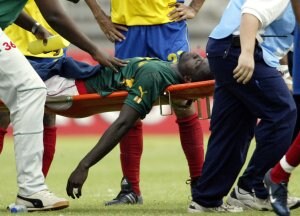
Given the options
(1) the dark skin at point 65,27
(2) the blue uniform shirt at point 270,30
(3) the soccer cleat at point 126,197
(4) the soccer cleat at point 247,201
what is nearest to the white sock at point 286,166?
(2) the blue uniform shirt at point 270,30

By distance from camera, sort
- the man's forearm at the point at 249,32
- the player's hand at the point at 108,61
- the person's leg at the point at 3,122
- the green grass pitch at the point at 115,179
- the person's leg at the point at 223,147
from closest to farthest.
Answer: the man's forearm at the point at 249,32
the person's leg at the point at 223,147
the player's hand at the point at 108,61
the green grass pitch at the point at 115,179
the person's leg at the point at 3,122

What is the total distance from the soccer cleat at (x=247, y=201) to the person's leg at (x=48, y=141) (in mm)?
1587

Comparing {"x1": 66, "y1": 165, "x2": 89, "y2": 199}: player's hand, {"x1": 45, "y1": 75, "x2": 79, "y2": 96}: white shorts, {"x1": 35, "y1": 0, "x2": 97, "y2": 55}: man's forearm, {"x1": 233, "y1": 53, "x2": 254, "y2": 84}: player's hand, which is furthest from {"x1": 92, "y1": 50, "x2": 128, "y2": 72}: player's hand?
{"x1": 233, "y1": 53, "x2": 254, "y2": 84}: player's hand

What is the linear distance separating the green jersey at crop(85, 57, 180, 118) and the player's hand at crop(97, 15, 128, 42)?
966 millimetres

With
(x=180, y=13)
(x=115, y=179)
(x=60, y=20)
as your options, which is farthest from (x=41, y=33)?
(x=115, y=179)

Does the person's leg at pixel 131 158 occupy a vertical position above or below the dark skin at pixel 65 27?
below

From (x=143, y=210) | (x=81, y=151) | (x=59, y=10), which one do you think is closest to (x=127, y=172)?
(x=143, y=210)

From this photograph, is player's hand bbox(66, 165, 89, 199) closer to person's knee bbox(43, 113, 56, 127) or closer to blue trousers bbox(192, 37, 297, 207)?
blue trousers bbox(192, 37, 297, 207)

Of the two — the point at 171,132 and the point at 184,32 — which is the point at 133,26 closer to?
the point at 184,32

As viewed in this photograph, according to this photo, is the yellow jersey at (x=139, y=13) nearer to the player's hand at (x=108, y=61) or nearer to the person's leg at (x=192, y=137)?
the person's leg at (x=192, y=137)

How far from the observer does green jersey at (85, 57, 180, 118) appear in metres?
8.48

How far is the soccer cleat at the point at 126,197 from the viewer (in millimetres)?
9367

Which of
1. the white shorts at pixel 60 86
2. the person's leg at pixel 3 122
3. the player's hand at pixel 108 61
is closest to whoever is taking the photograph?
the player's hand at pixel 108 61

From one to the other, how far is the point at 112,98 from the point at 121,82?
0.14 m
